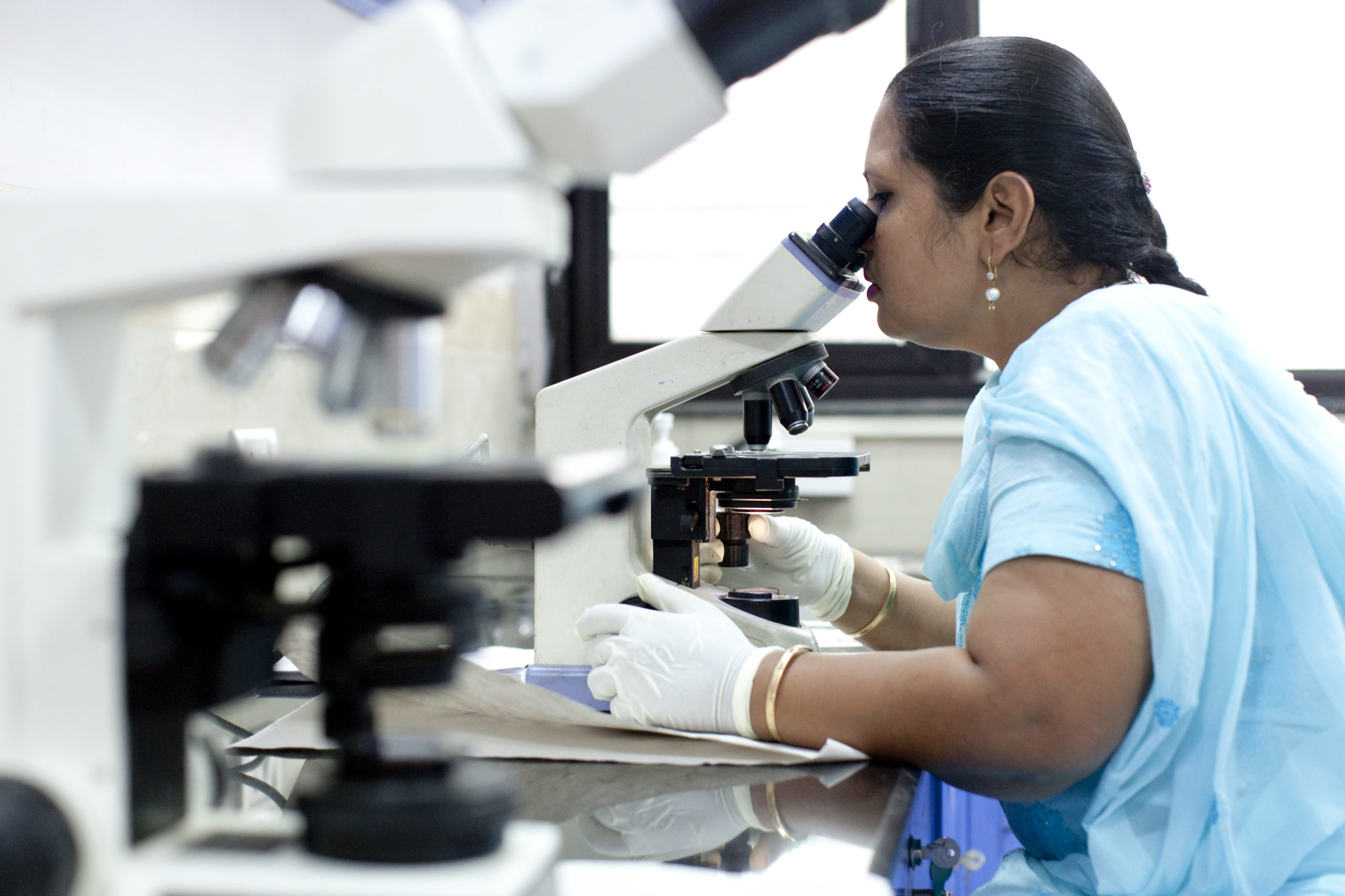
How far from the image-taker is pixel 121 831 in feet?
1.68

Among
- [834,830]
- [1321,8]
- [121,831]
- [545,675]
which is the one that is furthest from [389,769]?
[1321,8]

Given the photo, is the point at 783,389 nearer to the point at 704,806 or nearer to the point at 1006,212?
the point at 1006,212

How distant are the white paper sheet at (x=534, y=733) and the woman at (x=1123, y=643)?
2 centimetres

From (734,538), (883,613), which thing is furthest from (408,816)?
(883,613)

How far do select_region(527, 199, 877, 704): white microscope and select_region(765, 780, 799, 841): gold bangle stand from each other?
37cm

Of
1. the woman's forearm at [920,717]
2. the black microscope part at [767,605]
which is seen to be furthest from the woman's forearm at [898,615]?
the woman's forearm at [920,717]

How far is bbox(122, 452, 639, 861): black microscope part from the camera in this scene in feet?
1.63

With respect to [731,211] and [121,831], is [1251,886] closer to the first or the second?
[121,831]

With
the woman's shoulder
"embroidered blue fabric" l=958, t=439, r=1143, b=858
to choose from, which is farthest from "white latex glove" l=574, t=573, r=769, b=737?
the woman's shoulder

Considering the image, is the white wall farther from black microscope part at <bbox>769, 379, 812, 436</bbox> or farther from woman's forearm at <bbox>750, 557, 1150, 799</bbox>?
woman's forearm at <bbox>750, 557, 1150, 799</bbox>

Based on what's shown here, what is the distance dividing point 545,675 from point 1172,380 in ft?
2.40

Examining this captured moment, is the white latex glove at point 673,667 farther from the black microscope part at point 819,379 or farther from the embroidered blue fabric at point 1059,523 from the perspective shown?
the black microscope part at point 819,379

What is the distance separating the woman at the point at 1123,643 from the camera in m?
0.85

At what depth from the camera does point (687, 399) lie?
1.26 m
